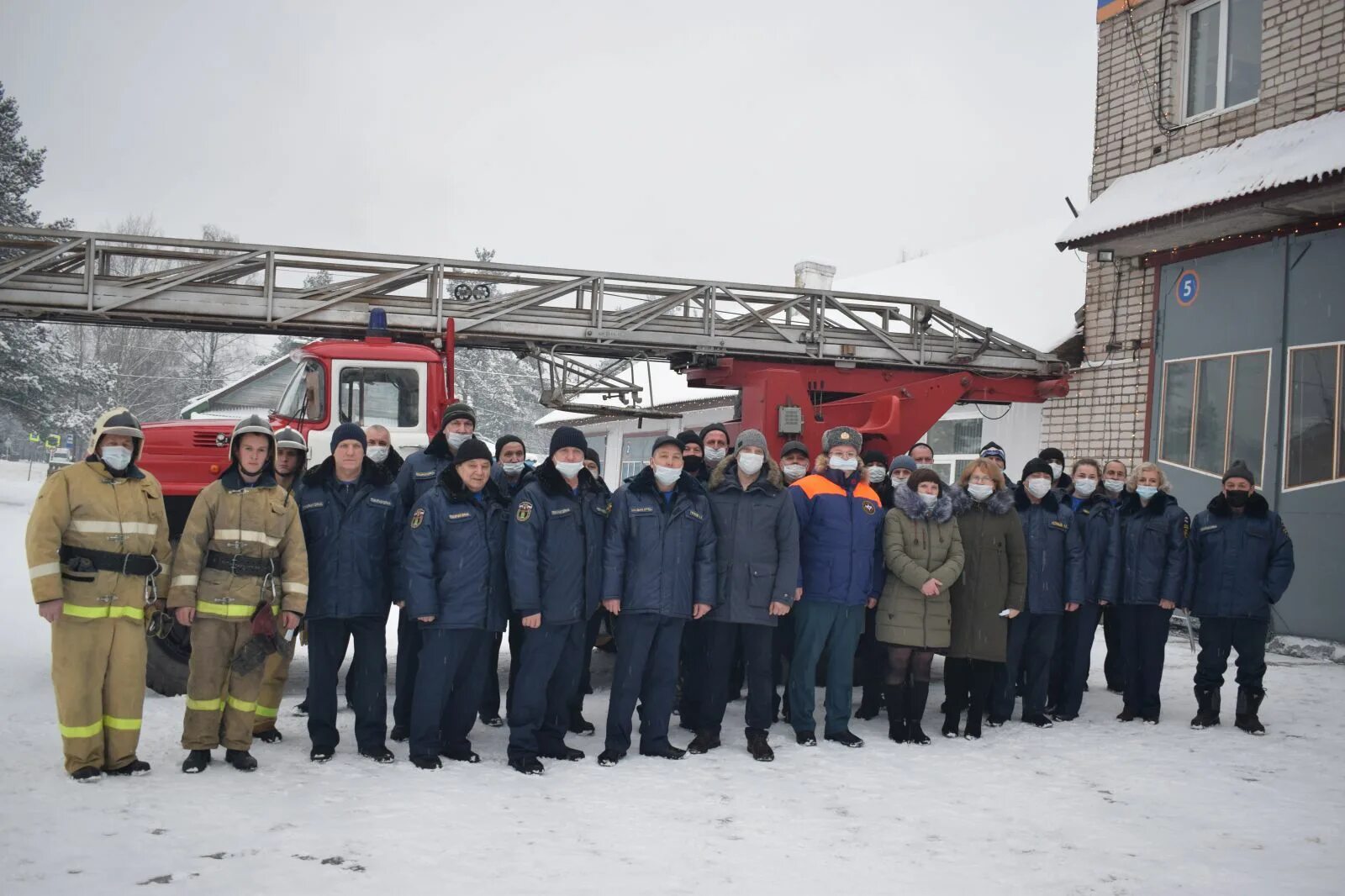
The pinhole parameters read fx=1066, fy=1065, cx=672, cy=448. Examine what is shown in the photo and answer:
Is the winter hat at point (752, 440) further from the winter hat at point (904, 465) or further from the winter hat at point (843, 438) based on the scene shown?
the winter hat at point (904, 465)

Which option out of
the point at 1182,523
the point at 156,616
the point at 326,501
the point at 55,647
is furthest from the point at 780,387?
the point at 55,647

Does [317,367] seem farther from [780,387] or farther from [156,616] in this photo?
[780,387]

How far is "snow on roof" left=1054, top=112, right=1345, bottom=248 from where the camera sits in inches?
371

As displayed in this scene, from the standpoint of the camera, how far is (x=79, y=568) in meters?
4.98

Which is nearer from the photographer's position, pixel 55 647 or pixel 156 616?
pixel 55 647

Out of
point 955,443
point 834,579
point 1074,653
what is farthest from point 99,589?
point 955,443

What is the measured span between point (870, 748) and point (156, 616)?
160 inches

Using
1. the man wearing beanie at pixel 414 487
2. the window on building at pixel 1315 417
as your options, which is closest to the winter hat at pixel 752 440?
the man wearing beanie at pixel 414 487

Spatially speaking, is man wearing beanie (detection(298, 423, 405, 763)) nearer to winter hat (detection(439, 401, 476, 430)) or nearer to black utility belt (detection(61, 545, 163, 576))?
black utility belt (detection(61, 545, 163, 576))

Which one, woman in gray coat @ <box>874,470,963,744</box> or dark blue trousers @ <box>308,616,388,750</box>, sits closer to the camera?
dark blue trousers @ <box>308,616,388,750</box>

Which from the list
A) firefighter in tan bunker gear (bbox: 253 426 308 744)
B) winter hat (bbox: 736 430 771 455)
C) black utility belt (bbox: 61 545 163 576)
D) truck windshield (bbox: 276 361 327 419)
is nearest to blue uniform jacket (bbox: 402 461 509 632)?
firefighter in tan bunker gear (bbox: 253 426 308 744)

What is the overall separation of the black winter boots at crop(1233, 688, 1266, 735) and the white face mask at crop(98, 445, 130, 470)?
270 inches

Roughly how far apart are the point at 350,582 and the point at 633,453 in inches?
Answer: 747

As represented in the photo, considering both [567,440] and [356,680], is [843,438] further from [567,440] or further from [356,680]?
[356,680]
